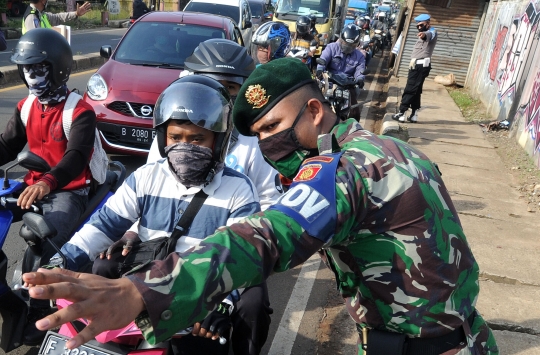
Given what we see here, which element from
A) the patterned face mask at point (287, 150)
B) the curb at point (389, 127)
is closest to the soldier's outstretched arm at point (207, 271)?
the patterned face mask at point (287, 150)

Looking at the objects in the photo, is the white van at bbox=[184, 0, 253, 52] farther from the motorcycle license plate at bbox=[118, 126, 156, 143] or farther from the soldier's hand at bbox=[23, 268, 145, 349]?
the soldier's hand at bbox=[23, 268, 145, 349]

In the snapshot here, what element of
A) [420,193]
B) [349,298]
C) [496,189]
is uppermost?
[420,193]

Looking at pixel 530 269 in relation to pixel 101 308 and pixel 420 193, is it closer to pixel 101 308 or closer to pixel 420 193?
pixel 420 193

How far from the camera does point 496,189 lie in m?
6.80

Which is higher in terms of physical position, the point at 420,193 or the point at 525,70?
the point at 420,193

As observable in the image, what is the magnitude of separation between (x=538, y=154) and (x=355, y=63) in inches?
116

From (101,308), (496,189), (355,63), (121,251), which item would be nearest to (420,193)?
(101,308)

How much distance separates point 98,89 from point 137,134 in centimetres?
84

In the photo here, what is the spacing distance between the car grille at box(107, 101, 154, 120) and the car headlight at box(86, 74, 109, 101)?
196 millimetres

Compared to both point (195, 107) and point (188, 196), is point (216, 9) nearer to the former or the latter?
point (195, 107)

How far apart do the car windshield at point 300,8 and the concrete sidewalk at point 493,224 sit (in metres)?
7.37

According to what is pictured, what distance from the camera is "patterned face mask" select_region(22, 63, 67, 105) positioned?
119 inches

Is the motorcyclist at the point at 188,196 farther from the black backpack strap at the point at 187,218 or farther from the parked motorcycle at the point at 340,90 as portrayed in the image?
the parked motorcycle at the point at 340,90

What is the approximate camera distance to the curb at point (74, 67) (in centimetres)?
1025
